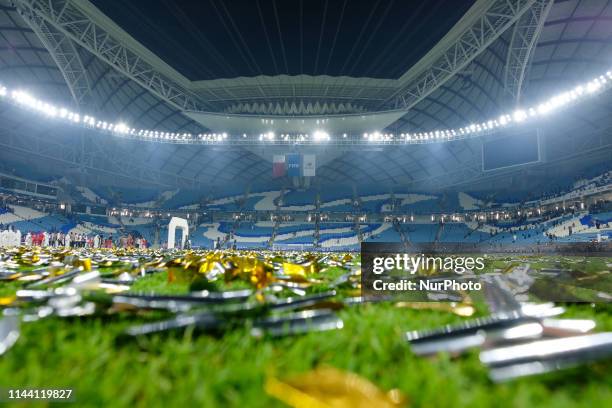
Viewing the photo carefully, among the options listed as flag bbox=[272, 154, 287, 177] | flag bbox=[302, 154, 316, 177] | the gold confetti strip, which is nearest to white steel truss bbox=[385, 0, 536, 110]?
flag bbox=[302, 154, 316, 177]

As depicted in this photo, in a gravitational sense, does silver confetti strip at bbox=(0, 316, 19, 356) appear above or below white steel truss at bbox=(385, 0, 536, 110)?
below

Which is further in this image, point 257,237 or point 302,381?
point 257,237

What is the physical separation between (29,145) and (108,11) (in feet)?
74.5

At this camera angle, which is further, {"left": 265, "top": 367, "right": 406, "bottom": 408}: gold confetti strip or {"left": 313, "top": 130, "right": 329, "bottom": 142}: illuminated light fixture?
{"left": 313, "top": 130, "right": 329, "bottom": 142}: illuminated light fixture

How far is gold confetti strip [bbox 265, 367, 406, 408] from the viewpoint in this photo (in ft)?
2.08

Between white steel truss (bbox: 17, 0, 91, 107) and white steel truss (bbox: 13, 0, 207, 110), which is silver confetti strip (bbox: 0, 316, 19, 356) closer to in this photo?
white steel truss (bbox: 13, 0, 207, 110)

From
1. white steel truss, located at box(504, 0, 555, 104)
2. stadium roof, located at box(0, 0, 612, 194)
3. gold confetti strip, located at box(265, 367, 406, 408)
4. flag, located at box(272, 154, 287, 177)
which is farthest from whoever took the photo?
flag, located at box(272, 154, 287, 177)

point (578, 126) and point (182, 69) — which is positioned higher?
point (182, 69)

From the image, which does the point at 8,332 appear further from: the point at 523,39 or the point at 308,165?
the point at 308,165

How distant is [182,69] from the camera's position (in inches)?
1050

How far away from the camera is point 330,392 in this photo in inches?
26.7

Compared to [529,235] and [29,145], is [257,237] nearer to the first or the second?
[29,145]

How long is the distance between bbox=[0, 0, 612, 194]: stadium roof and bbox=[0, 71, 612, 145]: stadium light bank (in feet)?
4.72

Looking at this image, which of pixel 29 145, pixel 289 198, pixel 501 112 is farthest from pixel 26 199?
pixel 501 112
